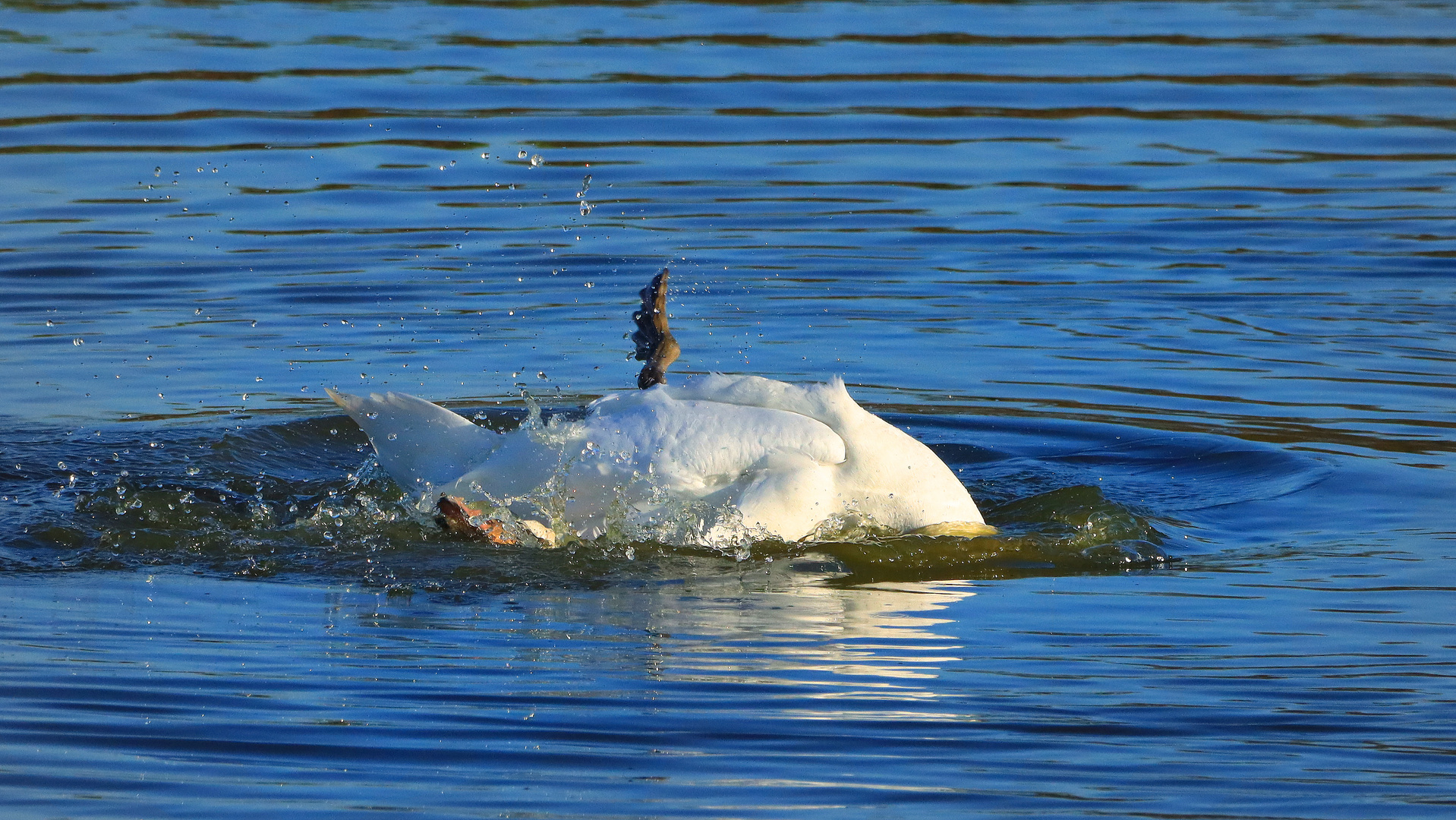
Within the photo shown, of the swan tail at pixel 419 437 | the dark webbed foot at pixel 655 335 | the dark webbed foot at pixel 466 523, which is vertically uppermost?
the dark webbed foot at pixel 655 335

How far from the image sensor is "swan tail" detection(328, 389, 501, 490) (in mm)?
6023

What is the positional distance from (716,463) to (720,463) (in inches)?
0.5

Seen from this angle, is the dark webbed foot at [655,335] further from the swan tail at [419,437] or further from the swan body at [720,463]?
the swan tail at [419,437]

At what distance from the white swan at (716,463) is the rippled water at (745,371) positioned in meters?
0.20

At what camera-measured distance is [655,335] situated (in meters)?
6.50

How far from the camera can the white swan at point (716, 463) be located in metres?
5.62

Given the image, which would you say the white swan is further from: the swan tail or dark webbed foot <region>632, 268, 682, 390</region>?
dark webbed foot <region>632, 268, 682, 390</region>

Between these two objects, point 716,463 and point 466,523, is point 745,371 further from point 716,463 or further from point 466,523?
point 716,463

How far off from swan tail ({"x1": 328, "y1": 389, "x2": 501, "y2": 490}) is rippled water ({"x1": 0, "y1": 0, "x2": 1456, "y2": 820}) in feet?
0.73

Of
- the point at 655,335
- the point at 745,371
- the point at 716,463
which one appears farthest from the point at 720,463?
the point at 745,371

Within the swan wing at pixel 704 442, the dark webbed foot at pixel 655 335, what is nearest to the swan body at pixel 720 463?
the swan wing at pixel 704 442

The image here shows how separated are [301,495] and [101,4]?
11.4m

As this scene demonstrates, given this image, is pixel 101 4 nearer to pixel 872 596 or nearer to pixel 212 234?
pixel 212 234

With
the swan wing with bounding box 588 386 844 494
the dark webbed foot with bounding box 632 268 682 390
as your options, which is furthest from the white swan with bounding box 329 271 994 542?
the dark webbed foot with bounding box 632 268 682 390
